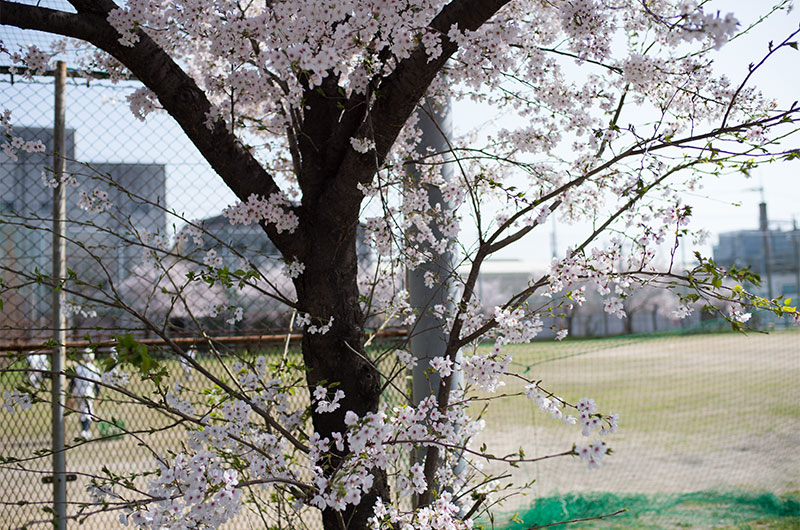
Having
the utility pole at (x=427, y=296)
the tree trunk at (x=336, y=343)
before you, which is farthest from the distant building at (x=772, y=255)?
the tree trunk at (x=336, y=343)

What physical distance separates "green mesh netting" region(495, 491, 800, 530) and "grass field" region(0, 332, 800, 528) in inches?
0.6

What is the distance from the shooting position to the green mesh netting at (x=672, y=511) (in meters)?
Result: 3.58

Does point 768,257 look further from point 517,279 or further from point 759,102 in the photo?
point 759,102

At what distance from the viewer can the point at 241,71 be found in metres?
1.77

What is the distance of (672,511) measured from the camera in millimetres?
3871

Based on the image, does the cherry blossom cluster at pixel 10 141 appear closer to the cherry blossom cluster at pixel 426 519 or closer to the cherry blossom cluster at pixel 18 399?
the cherry blossom cluster at pixel 18 399

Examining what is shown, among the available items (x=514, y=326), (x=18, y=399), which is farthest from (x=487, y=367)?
(x=18, y=399)

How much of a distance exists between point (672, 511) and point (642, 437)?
360 cm

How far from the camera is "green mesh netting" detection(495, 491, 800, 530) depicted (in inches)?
141

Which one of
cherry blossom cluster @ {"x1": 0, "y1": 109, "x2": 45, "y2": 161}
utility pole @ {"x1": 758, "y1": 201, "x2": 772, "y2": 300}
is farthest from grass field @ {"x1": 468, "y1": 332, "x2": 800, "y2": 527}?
utility pole @ {"x1": 758, "y1": 201, "x2": 772, "y2": 300}

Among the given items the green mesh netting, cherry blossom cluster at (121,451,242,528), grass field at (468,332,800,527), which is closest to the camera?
cherry blossom cluster at (121,451,242,528)

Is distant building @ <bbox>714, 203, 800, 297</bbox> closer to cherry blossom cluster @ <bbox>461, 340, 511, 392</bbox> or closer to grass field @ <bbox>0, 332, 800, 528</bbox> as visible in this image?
grass field @ <bbox>0, 332, 800, 528</bbox>

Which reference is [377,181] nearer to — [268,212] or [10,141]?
[268,212]

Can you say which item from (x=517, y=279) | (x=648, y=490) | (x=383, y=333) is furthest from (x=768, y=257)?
(x=383, y=333)
